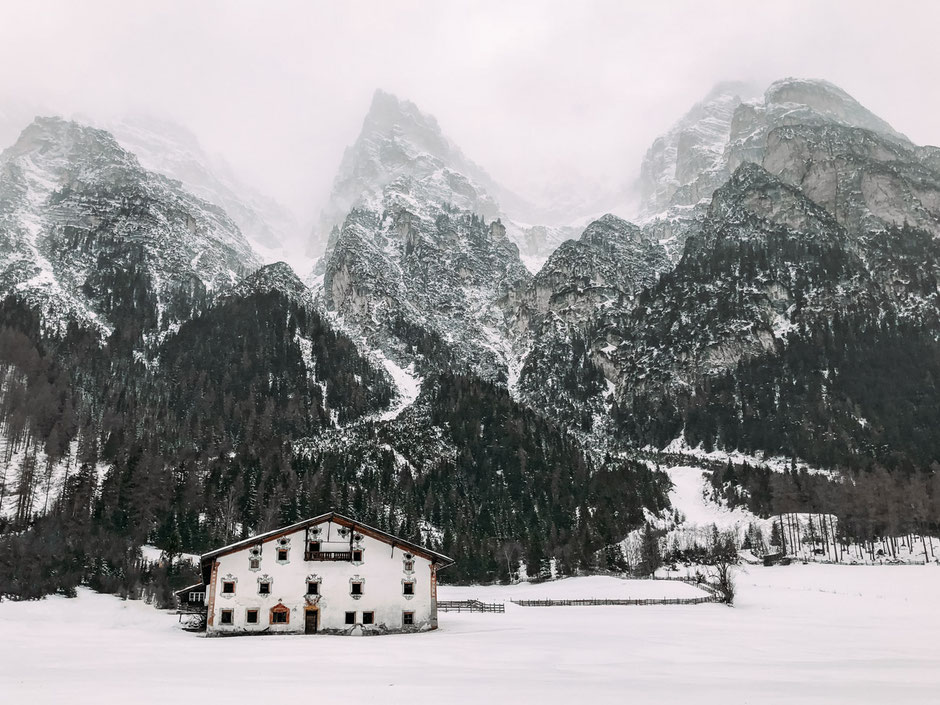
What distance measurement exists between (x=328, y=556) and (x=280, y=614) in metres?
5.32

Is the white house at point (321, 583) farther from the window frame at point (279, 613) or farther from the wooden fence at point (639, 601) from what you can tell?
the wooden fence at point (639, 601)

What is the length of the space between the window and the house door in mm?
1353

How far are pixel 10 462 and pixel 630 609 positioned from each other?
116457 millimetres

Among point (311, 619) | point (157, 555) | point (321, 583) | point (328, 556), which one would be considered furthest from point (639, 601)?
point (157, 555)

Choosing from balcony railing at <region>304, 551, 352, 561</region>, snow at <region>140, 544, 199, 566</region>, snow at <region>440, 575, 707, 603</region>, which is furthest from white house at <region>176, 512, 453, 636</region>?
snow at <region>140, 544, 199, 566</region>

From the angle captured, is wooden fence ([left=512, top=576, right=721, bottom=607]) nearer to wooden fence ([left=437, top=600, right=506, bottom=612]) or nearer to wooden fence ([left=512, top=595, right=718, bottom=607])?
wooden fence ([left=512, top=595, right=718, bottom=607])

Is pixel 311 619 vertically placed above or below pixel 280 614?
below

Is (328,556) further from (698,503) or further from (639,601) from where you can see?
(698,503)

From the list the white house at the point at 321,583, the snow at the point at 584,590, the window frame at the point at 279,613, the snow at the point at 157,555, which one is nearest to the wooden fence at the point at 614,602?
the snow at the point at 584,590

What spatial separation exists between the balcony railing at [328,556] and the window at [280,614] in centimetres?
388

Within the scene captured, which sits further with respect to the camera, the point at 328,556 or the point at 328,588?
the point at 328,556

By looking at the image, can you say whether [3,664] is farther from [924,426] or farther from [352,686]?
[924,426]

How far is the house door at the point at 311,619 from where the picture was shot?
1933 inches

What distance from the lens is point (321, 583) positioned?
5034 cm
